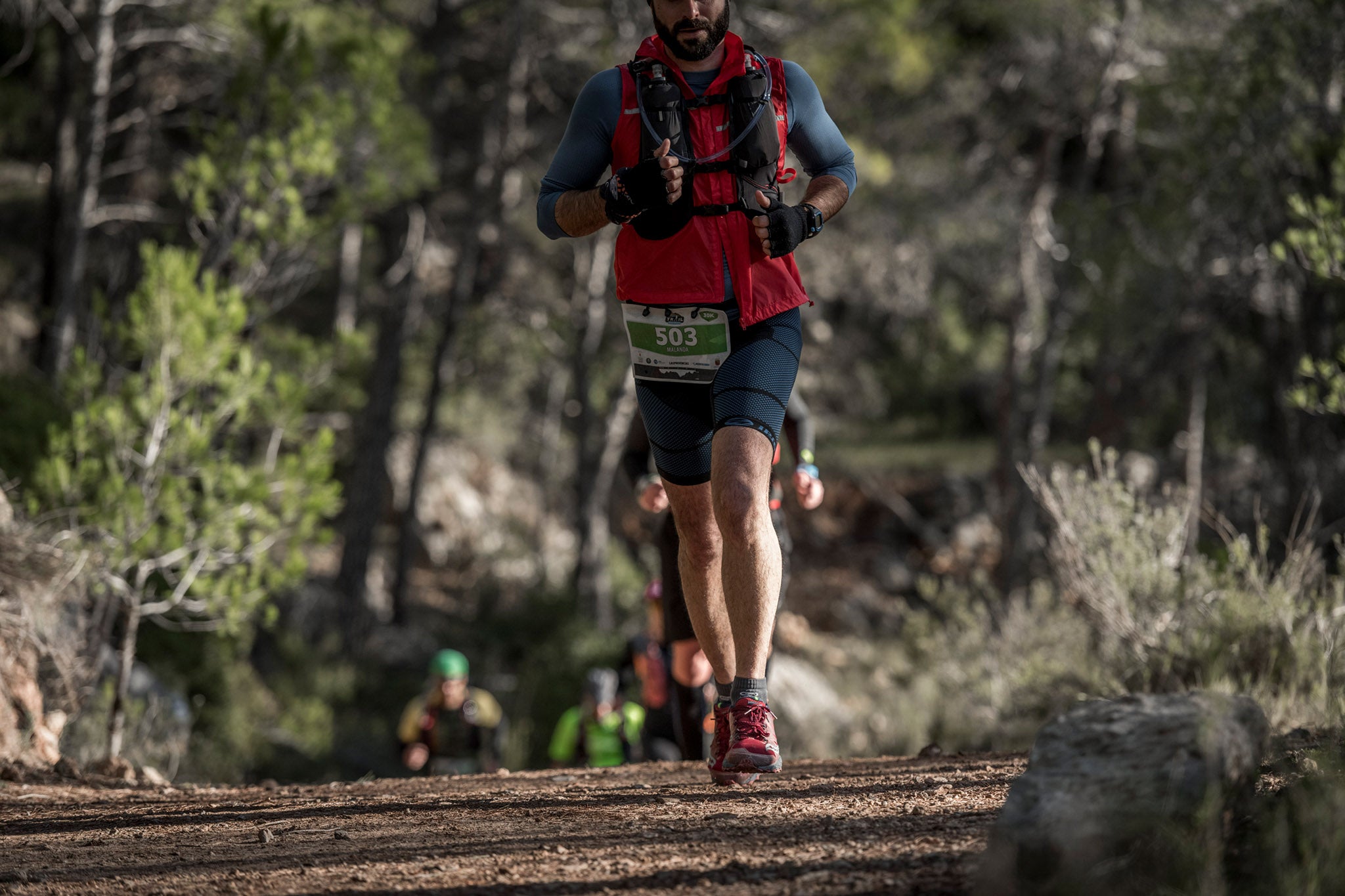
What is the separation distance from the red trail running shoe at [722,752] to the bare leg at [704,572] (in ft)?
0.71

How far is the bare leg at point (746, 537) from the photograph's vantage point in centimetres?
323

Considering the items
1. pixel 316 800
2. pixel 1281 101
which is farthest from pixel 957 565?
pixel 316 800

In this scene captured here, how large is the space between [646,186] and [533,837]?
1.63 meters

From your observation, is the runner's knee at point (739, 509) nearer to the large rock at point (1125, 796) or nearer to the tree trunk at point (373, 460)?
the large rock at point (1125, 796)

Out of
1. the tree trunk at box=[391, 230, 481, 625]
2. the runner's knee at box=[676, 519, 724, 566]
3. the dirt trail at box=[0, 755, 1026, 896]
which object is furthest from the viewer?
the tree trunk at box=[391, 230, 481, 625]

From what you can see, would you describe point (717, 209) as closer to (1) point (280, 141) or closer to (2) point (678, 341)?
(2) point (678, 341)

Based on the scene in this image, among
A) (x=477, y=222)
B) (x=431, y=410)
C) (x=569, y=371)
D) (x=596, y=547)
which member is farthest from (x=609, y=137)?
(x=569, y=371)

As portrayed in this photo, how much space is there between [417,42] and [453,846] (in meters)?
15.2

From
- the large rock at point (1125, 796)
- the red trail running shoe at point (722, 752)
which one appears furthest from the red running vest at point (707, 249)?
the large rock at point (1125, 796)

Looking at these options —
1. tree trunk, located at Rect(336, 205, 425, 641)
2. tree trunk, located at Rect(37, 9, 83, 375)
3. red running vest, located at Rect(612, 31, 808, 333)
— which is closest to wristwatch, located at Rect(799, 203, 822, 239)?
red running vest, located at Rect(612, 31, 808, 333)

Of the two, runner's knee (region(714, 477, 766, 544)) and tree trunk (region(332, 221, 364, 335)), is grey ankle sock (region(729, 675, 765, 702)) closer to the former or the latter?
runner's knee (region(714, 477, 766, 544))

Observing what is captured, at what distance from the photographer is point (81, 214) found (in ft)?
34.7

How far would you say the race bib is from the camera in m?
3.42

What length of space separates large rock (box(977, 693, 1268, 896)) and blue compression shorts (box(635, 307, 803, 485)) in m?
1.24
